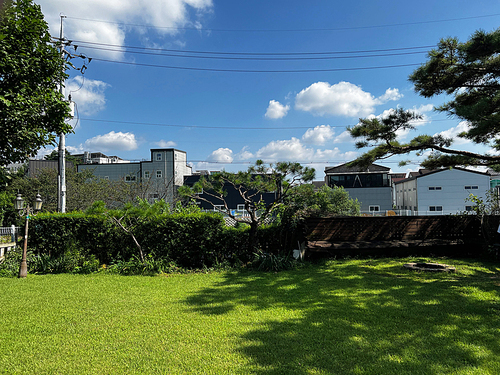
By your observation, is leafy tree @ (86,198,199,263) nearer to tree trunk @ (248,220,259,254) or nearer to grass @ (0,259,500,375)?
grass @ (0,259,500,375)

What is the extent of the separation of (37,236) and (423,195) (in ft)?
115

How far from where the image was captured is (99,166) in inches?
1521

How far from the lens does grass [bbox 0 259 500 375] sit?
2.99 m

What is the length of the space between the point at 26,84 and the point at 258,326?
5.53 meters

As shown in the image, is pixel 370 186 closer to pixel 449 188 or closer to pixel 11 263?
pixel 449 188

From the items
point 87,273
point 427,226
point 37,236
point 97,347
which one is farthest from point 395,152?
point 37,236

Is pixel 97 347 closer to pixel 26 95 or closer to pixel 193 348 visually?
pixel 193 348

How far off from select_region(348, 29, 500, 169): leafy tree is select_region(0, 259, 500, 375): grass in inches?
136

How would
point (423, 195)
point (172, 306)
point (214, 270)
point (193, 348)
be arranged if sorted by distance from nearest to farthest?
point (193, 348)
point (172, 306)
point (214, 270)
point (423, 195)

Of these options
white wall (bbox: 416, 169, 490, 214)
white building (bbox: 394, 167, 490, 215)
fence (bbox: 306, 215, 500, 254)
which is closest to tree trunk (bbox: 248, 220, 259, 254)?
fence (bbox: 306, 215, 500, 254)

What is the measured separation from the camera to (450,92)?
798 cm

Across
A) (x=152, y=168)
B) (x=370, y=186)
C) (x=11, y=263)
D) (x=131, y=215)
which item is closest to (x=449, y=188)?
(x=370, y=186)

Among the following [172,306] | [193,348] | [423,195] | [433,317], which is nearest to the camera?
[193,348]

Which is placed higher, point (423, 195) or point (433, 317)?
point (423, 195)
